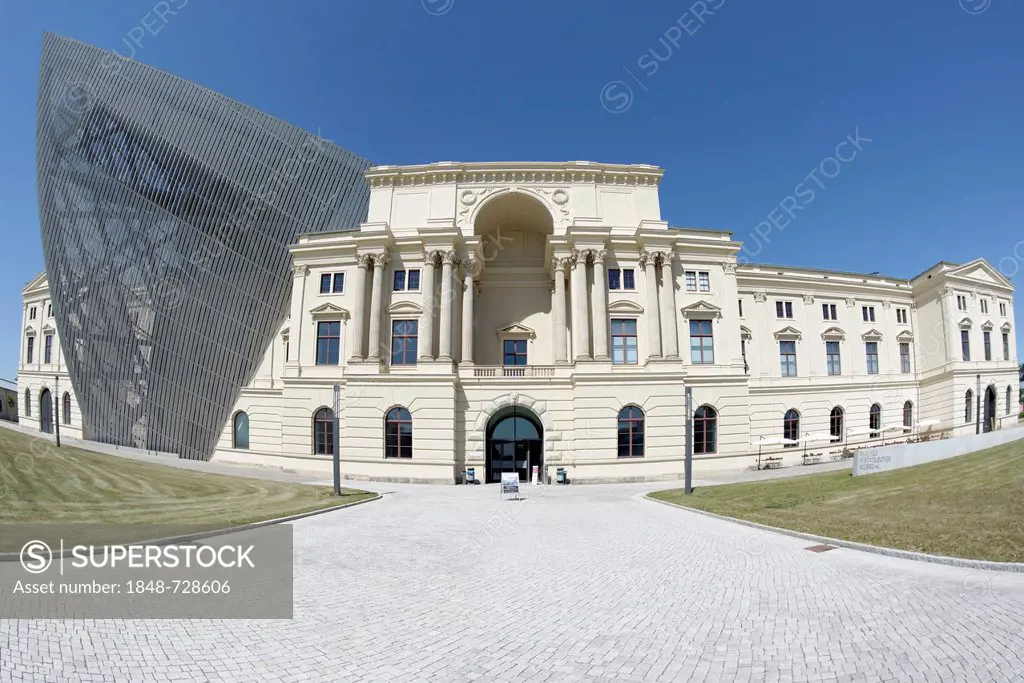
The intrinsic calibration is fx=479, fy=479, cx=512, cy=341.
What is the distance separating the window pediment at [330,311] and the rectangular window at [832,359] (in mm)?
44283

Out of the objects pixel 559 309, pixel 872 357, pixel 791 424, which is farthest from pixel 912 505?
pixel 872 357

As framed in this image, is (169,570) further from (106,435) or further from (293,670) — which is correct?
(106,435)

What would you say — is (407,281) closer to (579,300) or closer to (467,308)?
(467,308)

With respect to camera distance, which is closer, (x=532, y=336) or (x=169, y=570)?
(x=169, y=570)

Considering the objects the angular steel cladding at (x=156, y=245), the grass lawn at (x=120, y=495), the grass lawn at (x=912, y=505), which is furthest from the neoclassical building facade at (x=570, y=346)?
the grass lawn at (x=120, y=495)

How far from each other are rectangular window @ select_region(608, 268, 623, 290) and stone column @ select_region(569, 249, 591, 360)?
7.73 feet

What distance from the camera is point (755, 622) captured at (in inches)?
301

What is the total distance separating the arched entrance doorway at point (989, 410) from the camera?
1875 inches

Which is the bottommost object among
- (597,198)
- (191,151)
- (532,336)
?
(532,336)

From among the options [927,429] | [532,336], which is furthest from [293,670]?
[927,429]

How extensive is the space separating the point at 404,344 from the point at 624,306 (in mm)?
17592

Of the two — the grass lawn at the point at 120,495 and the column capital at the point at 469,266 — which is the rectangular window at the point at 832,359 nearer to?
the column capital at the point at 469,266

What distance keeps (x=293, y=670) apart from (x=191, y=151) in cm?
4889

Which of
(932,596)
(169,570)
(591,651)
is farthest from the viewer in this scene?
(169,570)
